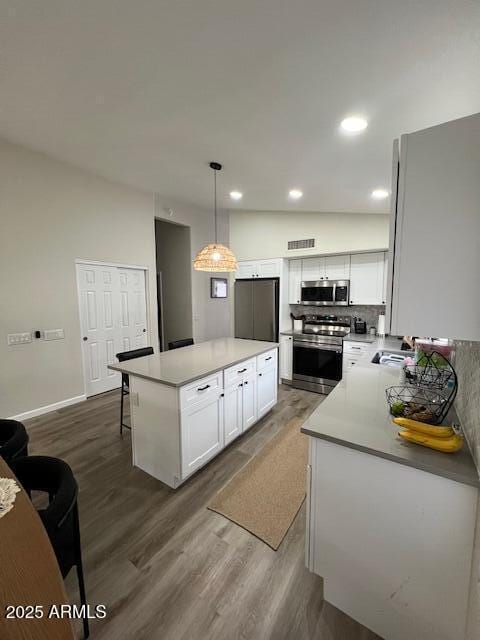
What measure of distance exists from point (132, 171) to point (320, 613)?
439cm

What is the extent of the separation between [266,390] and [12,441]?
92.5 inches

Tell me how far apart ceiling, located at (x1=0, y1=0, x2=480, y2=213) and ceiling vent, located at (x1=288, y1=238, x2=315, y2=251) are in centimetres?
147

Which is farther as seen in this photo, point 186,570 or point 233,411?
point 233,411

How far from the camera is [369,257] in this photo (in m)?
4.02

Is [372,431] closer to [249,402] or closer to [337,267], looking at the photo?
[249,402]

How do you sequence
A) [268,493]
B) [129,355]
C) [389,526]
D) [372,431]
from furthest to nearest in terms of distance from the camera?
[129,355]
[268,493]
[372,431]
[389,526]

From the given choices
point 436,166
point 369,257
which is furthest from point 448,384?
point 369,257

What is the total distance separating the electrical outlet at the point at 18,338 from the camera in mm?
3074

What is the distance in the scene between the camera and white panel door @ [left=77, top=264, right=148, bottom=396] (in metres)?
3.85

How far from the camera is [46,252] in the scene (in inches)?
131

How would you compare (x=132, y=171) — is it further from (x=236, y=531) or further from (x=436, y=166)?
(x=236, y=531)

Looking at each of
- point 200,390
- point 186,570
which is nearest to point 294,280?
point 200,390

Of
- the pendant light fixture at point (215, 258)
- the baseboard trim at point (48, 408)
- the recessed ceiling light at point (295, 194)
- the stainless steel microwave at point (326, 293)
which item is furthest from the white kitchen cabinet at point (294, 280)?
the baseboard trim at point (48, 408)

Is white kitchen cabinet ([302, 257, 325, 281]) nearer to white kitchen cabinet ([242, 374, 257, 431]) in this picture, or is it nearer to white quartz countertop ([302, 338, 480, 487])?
white kitchen cabinet ([242, 374, 257, 431])
